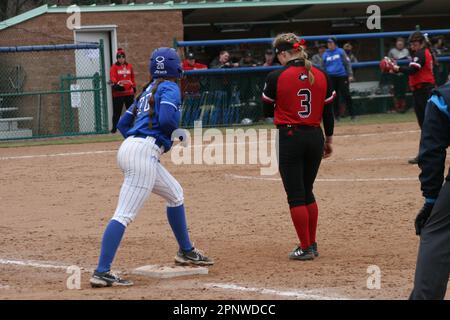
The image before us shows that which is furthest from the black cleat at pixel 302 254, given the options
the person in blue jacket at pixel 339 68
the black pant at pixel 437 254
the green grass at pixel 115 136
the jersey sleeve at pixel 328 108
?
the person in blue jacket at pixel 339 68

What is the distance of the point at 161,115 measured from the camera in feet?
24.1

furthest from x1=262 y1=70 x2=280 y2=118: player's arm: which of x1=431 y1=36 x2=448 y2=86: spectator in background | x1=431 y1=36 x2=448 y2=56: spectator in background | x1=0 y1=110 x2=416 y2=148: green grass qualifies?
x1=431 y1=36 x2=448 y2=56: spectator in background

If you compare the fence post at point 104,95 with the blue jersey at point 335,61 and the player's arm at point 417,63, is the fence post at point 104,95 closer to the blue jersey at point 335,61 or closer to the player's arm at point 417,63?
the blue jersey at point 335,61

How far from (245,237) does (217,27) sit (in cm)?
1705

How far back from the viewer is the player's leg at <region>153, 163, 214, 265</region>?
770 cm

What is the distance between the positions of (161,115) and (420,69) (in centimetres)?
781

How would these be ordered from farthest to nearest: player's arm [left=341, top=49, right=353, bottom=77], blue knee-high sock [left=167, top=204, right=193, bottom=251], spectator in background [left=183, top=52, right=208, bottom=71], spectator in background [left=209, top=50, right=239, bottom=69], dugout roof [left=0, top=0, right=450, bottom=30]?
dugout roof [left=0, top=0, right=450, bottom=30] → player's arm [left=341, top=49, right=353, bottom=77] → spectator in background [left=209, top=50, right=239, bottom=69] → spectator in background [left=183, top=52, right=208, bottom=71] → blue knee-high sock [left=167, top=204, right=193, bottom=251]

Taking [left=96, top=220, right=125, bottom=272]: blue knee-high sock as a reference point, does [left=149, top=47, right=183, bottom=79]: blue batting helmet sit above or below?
above

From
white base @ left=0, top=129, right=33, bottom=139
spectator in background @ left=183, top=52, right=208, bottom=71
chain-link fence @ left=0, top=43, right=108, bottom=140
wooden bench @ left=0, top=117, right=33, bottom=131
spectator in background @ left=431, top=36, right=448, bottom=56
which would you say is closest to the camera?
wooden bench @ left=0, top=117, right=33, bottom=131

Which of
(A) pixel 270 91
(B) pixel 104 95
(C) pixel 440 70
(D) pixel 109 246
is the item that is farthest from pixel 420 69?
(C) pixel 440 70

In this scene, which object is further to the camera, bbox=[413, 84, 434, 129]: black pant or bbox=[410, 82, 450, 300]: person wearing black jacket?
bbox=[413, 84, 434, 129]: black pant

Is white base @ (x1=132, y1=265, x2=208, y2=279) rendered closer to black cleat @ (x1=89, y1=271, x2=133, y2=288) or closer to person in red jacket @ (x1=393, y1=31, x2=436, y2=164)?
black cleat @ (x1=89, y1=271, x2=133, y2=288)

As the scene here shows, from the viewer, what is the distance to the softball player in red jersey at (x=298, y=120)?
27.0ft
